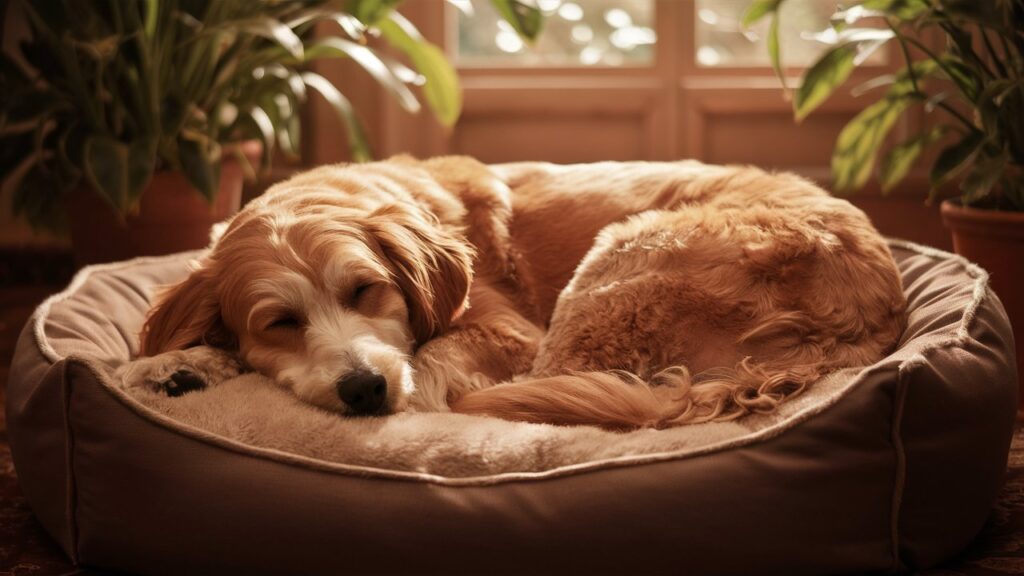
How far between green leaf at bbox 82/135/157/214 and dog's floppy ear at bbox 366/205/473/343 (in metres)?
1.16

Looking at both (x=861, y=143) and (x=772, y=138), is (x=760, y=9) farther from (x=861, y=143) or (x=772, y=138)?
(x=772, y=138)

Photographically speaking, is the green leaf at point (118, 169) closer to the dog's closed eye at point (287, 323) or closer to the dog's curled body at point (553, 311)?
the dog's curled body at point (553, 311)

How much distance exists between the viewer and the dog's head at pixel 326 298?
7.09ft

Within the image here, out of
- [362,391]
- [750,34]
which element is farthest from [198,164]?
[750,34]

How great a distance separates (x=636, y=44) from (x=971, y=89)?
2153 mm

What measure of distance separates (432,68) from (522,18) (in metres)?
0.61

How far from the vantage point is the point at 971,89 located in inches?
124

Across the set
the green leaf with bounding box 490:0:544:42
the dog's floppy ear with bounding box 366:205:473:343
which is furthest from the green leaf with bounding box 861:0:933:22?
the dog's floppy ear with bounding box 366:205:473:343

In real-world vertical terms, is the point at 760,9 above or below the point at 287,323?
above

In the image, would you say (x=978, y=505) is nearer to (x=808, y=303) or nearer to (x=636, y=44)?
(x=808, y=303)

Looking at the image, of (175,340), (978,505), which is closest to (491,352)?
(175,340)

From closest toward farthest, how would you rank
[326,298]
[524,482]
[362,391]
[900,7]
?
[524,482], [362,391], [326,298], [900,7]

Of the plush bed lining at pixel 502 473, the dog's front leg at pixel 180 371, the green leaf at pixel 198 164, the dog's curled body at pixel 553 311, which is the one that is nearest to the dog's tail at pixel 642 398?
the dog's curled body at pixel 553 311

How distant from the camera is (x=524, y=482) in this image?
183 centimetres
